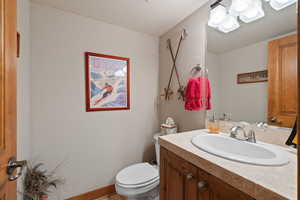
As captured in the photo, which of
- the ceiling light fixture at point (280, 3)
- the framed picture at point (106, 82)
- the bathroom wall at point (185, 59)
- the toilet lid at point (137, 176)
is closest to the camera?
the ceiling light fixture at point (280, 3)

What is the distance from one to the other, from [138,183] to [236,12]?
1751 mm

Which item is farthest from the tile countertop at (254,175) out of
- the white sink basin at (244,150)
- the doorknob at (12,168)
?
the doorknob at (12,168)

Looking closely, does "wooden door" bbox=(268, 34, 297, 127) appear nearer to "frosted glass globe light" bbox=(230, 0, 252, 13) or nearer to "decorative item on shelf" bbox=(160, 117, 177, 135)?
"frosted glass globe light" bbox=(230, 0, 252, 13)

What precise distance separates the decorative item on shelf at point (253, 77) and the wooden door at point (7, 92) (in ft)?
4.74

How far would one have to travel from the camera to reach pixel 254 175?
51 cm

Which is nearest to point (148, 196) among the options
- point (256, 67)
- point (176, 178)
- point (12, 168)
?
point (176, 178)

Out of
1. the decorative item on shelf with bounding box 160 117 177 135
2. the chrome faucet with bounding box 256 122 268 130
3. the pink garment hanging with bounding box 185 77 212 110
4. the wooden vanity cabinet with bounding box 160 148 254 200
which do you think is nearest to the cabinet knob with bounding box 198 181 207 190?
the wooden vanity cabinet with bounding box 160 148 254 200

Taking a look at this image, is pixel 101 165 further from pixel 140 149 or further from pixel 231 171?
pixel 231 171

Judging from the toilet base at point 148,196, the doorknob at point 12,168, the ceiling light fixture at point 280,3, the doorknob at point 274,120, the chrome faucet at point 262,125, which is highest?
the ceiling light fixture at point 280,3

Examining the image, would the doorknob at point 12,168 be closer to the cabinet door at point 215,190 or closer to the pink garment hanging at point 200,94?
the cabinet door at point 215,190

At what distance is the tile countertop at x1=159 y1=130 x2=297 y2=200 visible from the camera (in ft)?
1.42

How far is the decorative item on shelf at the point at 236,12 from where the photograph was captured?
890 mm

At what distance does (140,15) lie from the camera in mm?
1486

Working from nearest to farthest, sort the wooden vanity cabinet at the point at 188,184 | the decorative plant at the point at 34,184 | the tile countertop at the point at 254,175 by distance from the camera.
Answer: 1. the tile countertop at the point at 254,175
2. the wooden vanity cabinet at the point at 188,184
3. the decorative plant at the point at 34,184
